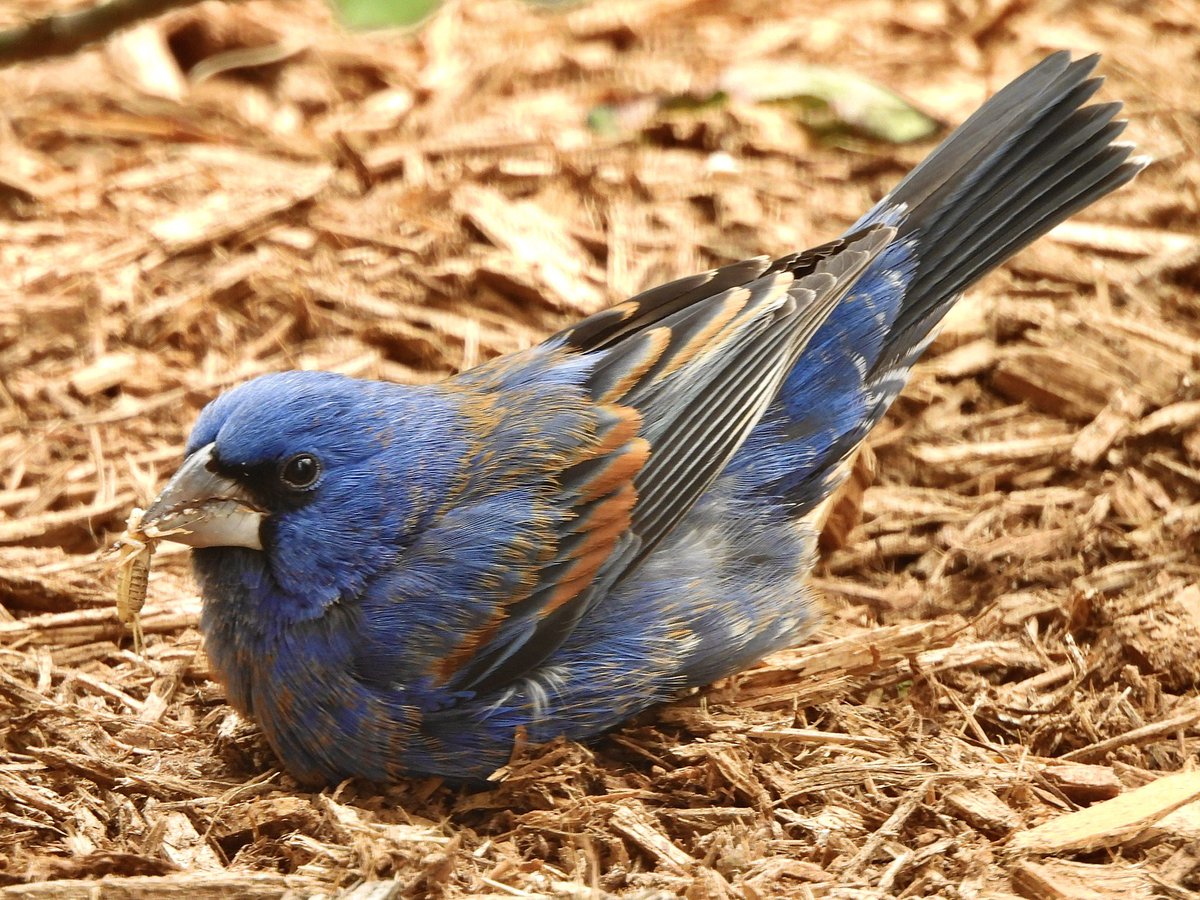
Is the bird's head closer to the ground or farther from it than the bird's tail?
closer to the ground

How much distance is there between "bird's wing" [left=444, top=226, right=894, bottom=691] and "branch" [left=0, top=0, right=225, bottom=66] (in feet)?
6.65

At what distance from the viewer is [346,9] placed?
23.7 ft

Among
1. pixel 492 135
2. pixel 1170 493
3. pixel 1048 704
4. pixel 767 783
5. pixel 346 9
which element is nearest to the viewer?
pixel 767 783

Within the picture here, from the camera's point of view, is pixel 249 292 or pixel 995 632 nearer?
pixel 995 632

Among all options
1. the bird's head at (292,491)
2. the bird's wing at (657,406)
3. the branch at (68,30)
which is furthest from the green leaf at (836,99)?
the bird's head at (292,491)

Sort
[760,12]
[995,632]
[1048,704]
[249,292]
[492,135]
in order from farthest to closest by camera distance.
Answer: [760,12], [492,135], [249,292], [995,632], [1048,704]

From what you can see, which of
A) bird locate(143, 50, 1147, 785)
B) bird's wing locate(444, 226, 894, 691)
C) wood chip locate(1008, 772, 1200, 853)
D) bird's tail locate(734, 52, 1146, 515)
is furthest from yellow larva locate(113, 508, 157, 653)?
wood chip locate(1008, 772, 1200, 853)

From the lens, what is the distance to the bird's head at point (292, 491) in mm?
3785

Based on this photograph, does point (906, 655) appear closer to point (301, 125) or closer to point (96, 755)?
point (96, 755)

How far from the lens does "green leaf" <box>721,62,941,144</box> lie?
21.6ft

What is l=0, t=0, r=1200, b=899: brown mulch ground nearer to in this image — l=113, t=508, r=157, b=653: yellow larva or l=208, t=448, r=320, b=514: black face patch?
l=113, t=508, r=157, b=653: yellow larva

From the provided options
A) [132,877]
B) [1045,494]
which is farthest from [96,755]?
[1045,494]

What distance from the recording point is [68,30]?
506cm

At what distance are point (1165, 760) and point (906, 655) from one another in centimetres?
73
